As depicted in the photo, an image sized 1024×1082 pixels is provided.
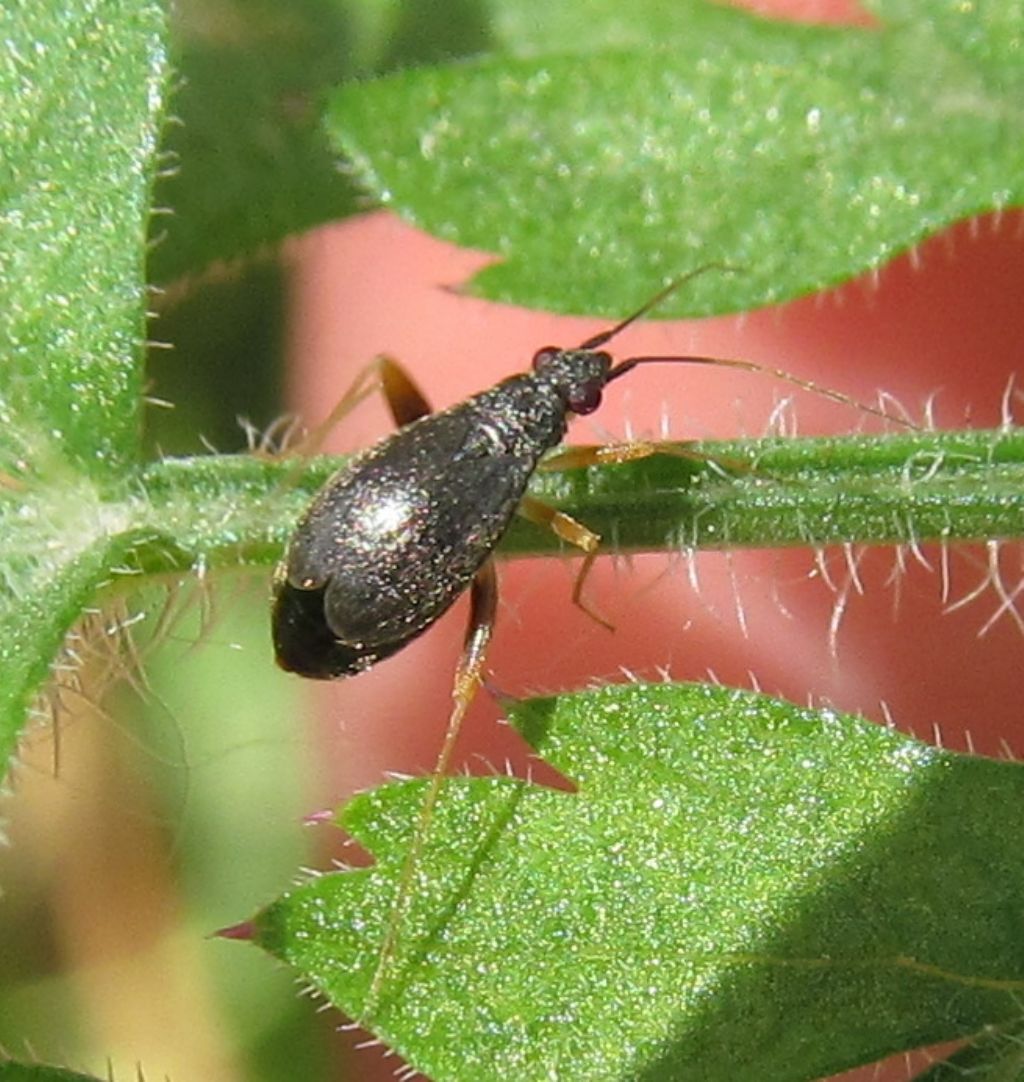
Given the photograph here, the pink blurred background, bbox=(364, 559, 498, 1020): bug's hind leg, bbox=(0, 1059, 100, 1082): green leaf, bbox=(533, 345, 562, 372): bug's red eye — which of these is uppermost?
bbox=(533, 345, 562, 372): bug's red eye

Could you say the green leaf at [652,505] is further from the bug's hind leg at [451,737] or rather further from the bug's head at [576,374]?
the bug's head at [576,374]

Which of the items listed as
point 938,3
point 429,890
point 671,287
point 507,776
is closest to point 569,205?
point 671,287

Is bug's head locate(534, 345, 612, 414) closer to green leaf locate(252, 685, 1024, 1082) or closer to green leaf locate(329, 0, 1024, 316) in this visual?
green leaf locate(329, 0, 1024, 316)

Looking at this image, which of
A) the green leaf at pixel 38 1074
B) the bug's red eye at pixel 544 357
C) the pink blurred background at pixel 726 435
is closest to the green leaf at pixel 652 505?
the bug's red eye at pixel 544 357

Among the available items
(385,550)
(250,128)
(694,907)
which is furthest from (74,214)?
(694,907)

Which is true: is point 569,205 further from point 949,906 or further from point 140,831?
point 140,831

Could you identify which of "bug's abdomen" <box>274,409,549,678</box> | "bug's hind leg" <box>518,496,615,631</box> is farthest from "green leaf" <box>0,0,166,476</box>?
"bug's hind leg" <box>518,496,615,631</box>
